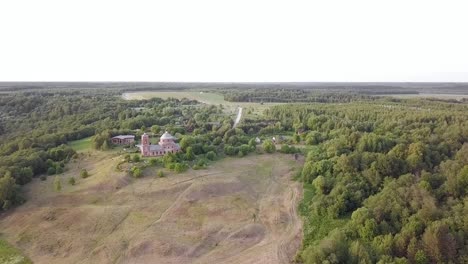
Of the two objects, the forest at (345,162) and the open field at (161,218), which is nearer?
the forest at (345,162)

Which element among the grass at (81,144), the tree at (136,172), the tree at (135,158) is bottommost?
the grass at (81,144)

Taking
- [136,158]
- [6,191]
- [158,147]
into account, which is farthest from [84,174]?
[158,147]

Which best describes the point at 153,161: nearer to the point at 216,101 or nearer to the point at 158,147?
the point at 158,147

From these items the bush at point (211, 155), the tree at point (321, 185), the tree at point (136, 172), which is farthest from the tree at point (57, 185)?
the tree at point (321, 185)

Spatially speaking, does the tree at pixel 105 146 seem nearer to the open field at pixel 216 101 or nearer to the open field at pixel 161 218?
the open field at pixel 161 218

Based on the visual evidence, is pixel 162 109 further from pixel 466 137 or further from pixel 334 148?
pixel 466 137

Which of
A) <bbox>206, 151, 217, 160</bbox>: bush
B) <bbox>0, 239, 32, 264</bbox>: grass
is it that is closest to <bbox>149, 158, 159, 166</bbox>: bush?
<bbox>206, 151, 217, 160</bbox>: bush

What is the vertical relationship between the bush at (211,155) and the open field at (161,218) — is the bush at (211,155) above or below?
above
